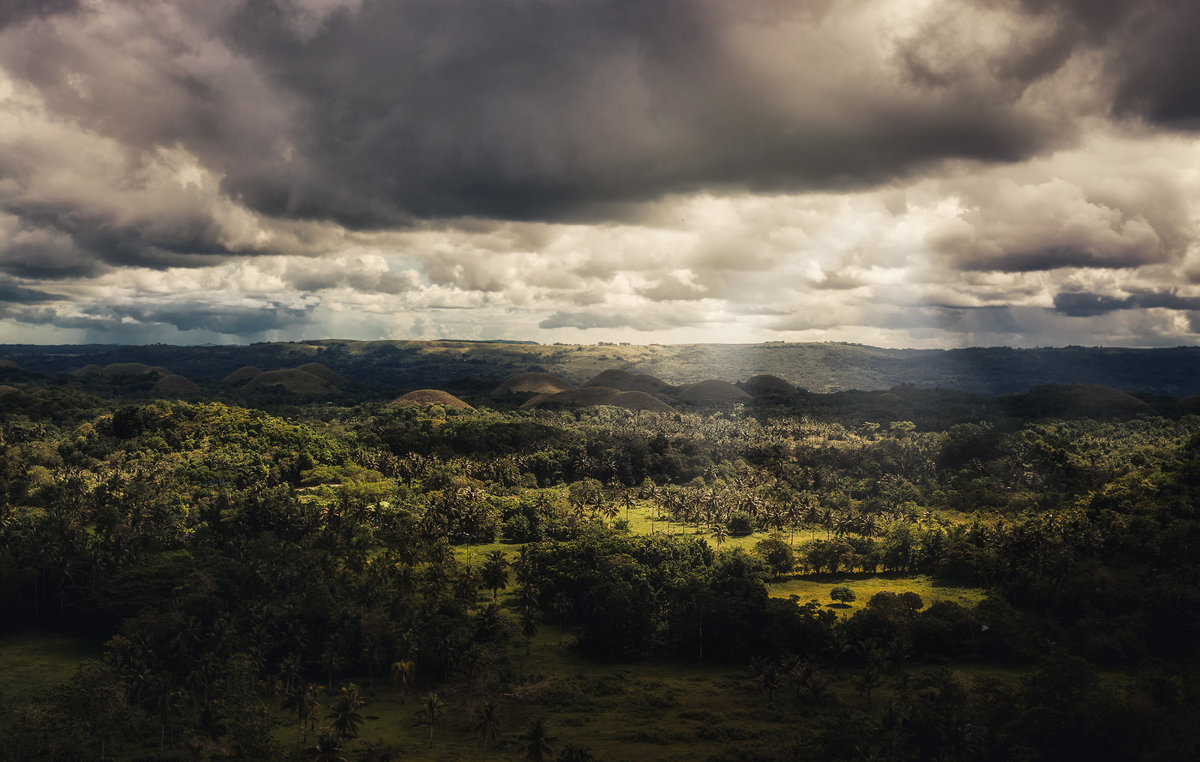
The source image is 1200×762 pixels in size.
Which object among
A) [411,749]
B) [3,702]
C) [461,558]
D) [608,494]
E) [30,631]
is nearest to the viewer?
[411,749]

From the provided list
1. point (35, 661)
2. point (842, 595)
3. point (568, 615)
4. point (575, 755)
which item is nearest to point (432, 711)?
point (575, 755)

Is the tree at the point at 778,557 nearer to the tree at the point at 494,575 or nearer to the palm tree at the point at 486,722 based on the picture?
the tree at the point at 494,575

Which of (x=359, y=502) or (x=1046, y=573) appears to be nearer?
(x=1046, y=573)

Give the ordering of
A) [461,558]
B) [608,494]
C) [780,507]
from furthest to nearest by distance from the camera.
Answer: [608,494] → [780,507] → [461,558]

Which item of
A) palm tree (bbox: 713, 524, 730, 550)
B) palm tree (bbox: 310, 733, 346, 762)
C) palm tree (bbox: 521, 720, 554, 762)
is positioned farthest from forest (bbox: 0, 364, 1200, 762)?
palm tree (bbox: 310, 733, 346, 762)

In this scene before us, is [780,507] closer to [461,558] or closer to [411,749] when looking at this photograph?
[461,558]

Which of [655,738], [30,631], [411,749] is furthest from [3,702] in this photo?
[655,738]

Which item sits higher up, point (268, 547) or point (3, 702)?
point (268, 547)
